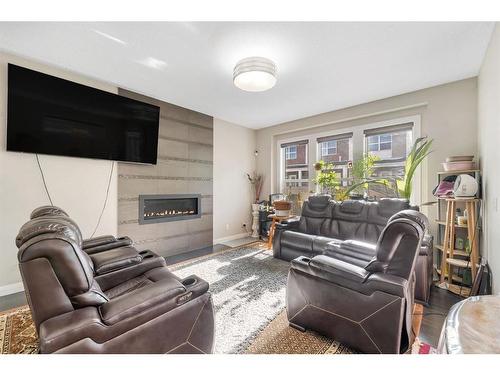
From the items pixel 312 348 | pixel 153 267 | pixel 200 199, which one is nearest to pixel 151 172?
pixel 200 199

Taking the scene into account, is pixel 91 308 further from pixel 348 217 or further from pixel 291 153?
pixel 291 153

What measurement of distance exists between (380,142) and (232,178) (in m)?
3.11

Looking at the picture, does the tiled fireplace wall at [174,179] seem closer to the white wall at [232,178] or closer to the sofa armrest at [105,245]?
the white wall at [232,178]

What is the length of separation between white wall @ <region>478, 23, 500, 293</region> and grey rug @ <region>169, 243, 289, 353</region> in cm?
205

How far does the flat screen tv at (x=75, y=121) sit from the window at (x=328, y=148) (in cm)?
329

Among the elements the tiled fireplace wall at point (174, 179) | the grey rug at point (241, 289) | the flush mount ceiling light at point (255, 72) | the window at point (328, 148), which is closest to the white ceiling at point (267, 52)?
the flush mount ceiling light at point (255, 72)

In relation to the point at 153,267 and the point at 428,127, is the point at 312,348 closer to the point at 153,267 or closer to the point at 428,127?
the point at 153,267

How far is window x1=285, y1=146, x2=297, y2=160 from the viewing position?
5.28 meters

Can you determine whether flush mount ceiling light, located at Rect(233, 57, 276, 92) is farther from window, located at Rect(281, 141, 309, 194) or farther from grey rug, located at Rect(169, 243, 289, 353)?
window, located at Rect(281, 141, 309, 194)

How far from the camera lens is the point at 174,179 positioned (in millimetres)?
4145

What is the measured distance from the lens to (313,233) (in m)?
3.82

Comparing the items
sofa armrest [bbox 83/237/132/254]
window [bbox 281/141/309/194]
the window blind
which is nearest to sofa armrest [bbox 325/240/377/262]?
sofa armrest [bbox 83/237/132/254]

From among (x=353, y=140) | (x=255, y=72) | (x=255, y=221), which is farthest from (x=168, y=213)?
(x=353, y=140)

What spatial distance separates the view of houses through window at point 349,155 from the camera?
383 centimetres
